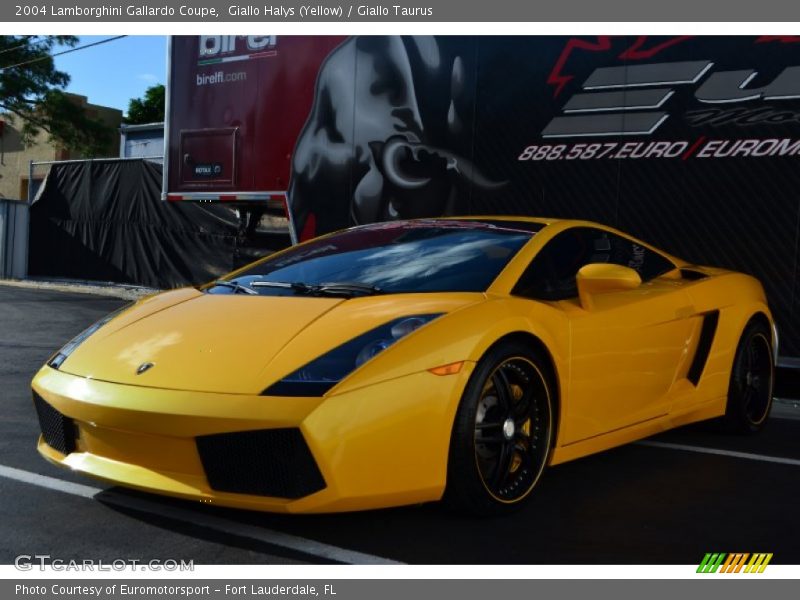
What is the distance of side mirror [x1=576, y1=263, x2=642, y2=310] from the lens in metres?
3.72

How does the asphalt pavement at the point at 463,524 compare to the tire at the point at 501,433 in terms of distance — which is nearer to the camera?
the asphalt pavement at the point at 463,524

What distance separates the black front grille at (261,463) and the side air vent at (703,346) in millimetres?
2422

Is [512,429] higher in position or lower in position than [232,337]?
lower

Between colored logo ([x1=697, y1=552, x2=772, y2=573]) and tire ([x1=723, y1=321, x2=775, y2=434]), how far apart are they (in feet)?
6.58

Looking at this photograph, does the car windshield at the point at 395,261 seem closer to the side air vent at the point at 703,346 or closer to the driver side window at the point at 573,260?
the driver side window at the point at 573,260

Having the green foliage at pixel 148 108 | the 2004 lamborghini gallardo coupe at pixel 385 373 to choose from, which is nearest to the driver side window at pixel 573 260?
the 2004 lamborghini gallardo coupe at pixel 385 373

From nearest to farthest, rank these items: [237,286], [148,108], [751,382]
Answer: [237,286] → [751,382] → [148,108]

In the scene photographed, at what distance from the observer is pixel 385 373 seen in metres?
2.95

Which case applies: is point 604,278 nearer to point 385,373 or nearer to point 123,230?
point 385,373

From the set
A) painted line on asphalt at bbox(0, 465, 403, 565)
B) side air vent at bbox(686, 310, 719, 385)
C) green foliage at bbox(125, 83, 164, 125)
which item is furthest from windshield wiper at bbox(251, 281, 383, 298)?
green foliage at bbox(125, 83, 164, 125)

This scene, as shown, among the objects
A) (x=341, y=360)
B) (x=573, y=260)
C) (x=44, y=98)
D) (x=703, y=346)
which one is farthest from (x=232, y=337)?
(x=44, y=98)

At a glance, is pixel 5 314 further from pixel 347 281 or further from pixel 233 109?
pixel 347 281

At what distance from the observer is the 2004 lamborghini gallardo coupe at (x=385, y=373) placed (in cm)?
284

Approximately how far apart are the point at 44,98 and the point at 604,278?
102ft
